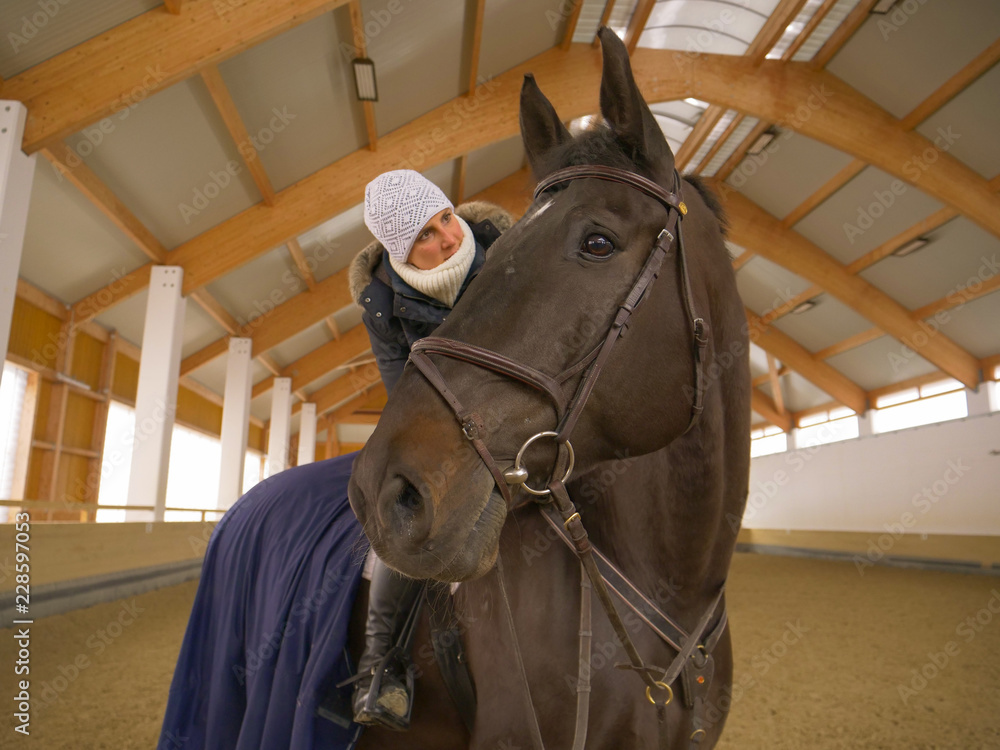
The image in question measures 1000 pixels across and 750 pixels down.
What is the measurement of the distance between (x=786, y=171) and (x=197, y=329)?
36.1ft

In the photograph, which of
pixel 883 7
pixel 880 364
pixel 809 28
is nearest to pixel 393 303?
pixel 883 7

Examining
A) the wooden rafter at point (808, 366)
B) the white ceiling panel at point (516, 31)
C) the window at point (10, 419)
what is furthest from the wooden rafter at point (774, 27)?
the window at point (10, 419)

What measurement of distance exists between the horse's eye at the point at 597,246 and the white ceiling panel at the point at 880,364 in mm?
14442

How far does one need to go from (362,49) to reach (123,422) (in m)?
8.72

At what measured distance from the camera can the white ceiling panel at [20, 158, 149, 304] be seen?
25.9 feet

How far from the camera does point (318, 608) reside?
1.65 m

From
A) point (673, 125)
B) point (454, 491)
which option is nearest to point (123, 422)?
point (673, 125)

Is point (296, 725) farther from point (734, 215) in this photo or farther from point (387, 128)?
point (734, 215)

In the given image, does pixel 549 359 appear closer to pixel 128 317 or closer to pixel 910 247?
pixel 910 247

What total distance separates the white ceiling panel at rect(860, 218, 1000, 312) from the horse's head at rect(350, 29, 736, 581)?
36.5 ft

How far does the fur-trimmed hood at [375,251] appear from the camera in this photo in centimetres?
172

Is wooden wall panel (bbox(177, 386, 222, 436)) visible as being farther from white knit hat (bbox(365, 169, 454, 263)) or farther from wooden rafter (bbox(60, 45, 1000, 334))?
Answer: white knit hat (bbox(365, 169, 454, 263))

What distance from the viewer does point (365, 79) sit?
7273 millimetres

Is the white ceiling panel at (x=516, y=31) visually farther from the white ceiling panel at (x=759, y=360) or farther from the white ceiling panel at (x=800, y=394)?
the white ceiling panel at (x=800, y=394)
